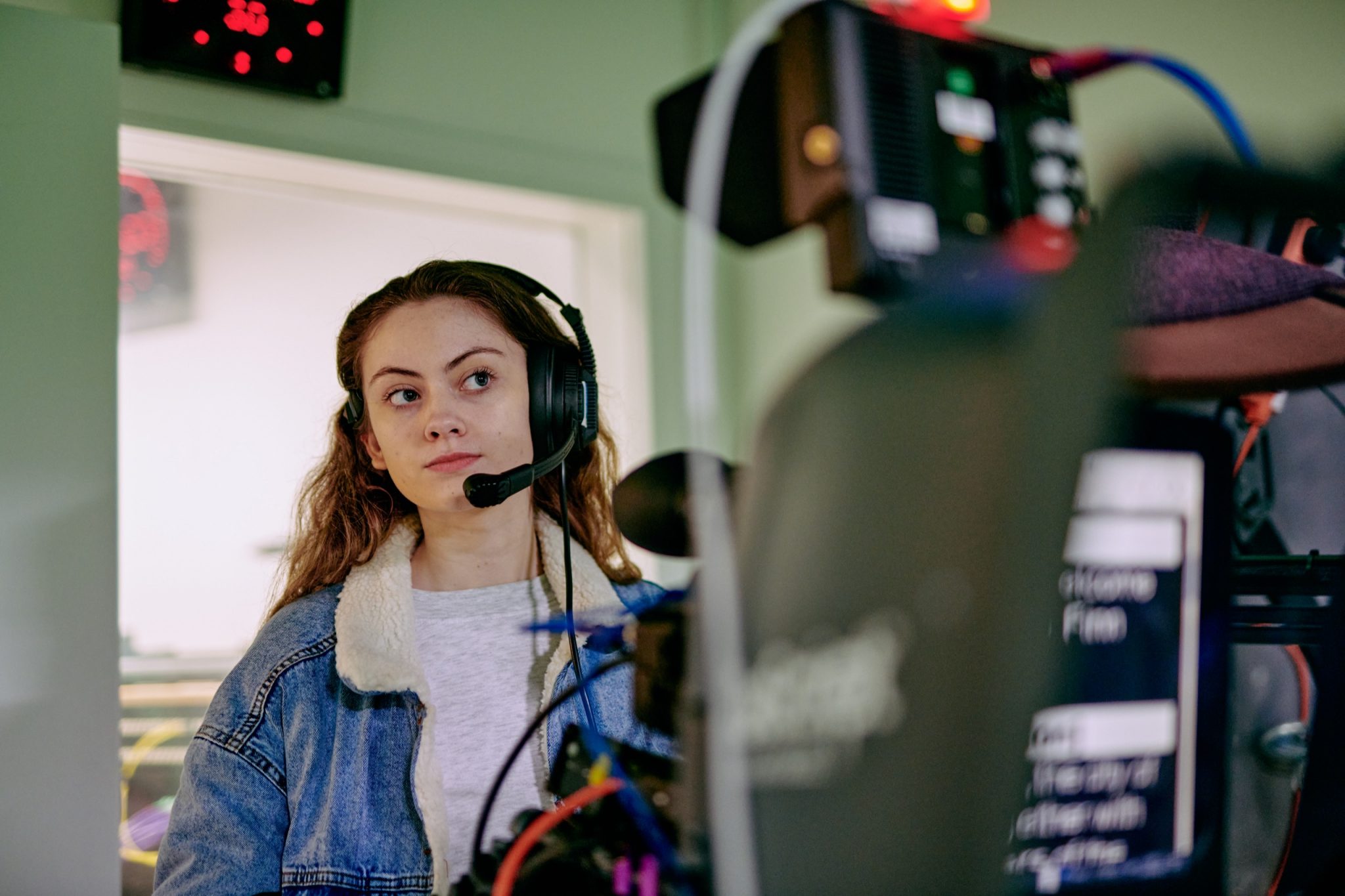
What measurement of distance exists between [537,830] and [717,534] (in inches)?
10.9

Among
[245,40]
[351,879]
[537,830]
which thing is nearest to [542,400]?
[351,879]

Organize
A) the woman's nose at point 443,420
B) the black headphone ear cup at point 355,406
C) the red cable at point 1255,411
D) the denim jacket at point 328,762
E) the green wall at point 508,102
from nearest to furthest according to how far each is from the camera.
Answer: the red cable at point 1255,411, the denim jacket at point 328,762, the woman's nose at point 443,420, the black headphone ear cup at point 355,406, the green wall at point 508,102

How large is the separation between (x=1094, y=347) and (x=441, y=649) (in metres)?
0.91

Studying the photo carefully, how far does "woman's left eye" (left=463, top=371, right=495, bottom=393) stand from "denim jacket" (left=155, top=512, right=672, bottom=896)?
22cm

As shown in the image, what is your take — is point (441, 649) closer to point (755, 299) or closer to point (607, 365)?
point (607, 365)

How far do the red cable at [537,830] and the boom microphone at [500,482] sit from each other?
0.47 meters

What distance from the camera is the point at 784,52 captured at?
466 mm

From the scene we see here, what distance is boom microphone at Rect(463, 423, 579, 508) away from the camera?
1.07 meters

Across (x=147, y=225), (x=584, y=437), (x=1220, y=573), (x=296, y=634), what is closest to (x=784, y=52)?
(x=1220, y=573)

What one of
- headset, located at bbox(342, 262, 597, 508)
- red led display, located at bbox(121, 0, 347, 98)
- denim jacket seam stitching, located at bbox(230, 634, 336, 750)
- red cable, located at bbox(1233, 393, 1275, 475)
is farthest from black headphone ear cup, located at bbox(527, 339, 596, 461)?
red led display, located at bbox(121, 0, 347, 98)

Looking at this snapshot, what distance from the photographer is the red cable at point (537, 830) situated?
60 centimetres

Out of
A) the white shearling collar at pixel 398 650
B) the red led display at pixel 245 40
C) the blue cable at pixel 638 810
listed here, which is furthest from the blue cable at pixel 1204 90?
the red led display at pixel 245 40

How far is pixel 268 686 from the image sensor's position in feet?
3.53

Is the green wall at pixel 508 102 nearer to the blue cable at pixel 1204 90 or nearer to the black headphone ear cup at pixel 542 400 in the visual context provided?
the black headphone ear cup at pixel 542 400
